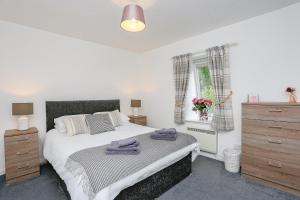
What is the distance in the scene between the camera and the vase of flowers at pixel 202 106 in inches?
132

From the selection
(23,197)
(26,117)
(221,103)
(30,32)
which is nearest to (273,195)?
(221,103)

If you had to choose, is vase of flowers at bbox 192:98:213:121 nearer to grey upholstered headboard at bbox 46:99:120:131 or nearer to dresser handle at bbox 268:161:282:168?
dresser handle at bbox 268:161:282:168

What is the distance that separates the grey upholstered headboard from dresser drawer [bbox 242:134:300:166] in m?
2.94

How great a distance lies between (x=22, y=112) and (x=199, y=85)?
3.43 meters

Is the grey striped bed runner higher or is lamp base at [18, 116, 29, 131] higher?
lamp base at [18, 116, 29, 131]

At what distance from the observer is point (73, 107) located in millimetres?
3375

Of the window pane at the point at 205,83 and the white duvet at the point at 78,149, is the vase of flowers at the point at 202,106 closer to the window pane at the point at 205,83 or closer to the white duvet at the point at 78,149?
the window pane at the point at 205,83

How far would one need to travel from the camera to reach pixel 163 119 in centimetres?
425

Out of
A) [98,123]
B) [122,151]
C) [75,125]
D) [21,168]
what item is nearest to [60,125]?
[75,125]

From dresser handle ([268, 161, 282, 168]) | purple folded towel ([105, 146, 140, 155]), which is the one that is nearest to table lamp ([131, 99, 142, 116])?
purple folded towel ([105, 146, 140, 155])

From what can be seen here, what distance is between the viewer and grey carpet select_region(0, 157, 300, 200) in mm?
2078

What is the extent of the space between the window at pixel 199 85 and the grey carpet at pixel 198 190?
1268 mm

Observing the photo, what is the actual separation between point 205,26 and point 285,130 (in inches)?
83.7

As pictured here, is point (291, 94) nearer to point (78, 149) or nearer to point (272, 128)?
point (272, 128)
